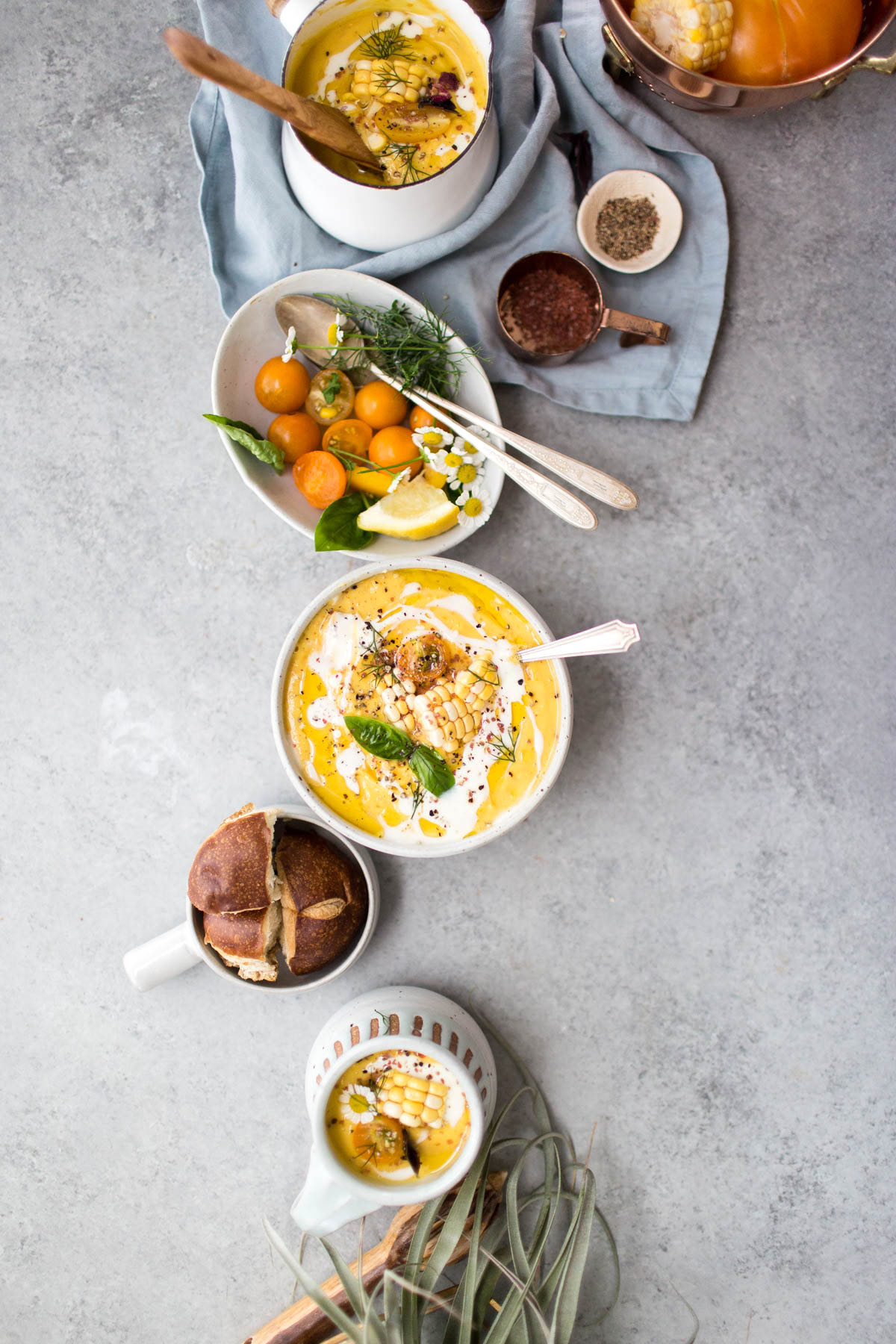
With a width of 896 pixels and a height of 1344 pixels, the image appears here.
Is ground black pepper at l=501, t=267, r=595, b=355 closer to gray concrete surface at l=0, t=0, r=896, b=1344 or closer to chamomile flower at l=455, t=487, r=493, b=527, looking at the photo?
gray concrete surface at l=0, t=0, r=896, b=1344

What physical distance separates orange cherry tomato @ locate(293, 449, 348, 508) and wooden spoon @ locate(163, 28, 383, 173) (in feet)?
1.89

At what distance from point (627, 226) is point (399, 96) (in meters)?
0.57

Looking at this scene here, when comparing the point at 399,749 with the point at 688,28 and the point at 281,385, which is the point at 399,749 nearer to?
the point at 281,385

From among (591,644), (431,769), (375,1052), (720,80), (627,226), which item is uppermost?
(720,80)

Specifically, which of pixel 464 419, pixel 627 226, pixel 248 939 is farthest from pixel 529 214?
pixel 248 939

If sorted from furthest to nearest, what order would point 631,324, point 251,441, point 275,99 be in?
point 631,324 → point 251,441 → point 275,99

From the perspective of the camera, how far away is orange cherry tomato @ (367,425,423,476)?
73.9 inches

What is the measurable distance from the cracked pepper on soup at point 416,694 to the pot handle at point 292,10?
1.06m

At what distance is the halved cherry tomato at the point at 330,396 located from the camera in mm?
1887

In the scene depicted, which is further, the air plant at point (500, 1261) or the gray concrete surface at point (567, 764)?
the gray concrete surface at point (567, 764)

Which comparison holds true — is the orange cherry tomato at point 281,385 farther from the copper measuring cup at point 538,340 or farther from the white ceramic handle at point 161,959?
the white ceramic handle at point 161,959

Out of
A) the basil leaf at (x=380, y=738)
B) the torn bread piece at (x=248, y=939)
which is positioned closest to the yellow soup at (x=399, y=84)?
the basil leaf at (x=380, y=738)

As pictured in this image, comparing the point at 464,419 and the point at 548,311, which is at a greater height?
the point at 548,311

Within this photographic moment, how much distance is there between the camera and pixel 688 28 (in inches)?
67.4
